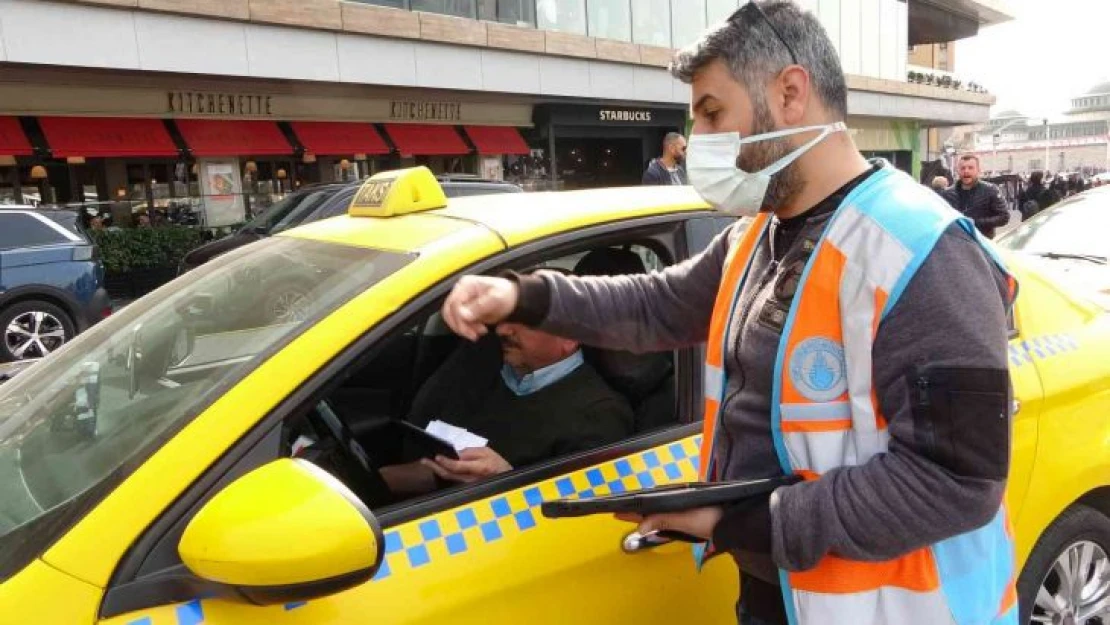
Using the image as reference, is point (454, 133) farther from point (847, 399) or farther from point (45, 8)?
point (847, 399)

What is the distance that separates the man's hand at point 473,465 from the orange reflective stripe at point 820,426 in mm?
767

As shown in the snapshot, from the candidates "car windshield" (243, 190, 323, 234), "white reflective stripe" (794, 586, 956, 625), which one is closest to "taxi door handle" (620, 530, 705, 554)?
"white reflective stripe" (794, 586, 956, 625)

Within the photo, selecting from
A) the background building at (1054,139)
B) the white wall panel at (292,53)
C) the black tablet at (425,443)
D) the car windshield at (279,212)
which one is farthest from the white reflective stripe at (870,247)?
the background building at (1054,139)

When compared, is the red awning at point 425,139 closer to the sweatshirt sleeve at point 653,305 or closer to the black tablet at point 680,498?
the sweatshirt sleeve at point 653,305

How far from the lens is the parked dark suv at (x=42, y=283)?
8328 mm

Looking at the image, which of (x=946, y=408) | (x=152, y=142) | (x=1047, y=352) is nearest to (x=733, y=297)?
(x=946, y=408)

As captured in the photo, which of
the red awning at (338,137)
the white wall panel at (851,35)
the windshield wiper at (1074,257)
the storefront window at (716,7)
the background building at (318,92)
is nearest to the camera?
the windshield wiper at (1074,257)

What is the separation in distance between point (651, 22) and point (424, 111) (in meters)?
6.77

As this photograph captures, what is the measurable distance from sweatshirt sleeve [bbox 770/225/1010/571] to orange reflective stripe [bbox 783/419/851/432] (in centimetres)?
7

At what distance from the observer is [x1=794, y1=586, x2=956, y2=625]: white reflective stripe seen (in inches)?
51.8

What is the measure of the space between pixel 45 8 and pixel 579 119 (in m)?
12.1

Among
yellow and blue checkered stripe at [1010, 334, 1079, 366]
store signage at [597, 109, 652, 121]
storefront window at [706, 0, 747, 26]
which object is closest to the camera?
yellow and blue checkered stripe at [1010, 334, 1079, 366]

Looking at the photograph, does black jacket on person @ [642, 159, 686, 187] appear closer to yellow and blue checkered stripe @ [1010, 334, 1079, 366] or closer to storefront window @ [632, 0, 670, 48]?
yellow and blue checkered stripe @ [1010, 334, 1079, 366]

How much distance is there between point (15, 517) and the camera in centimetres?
146
